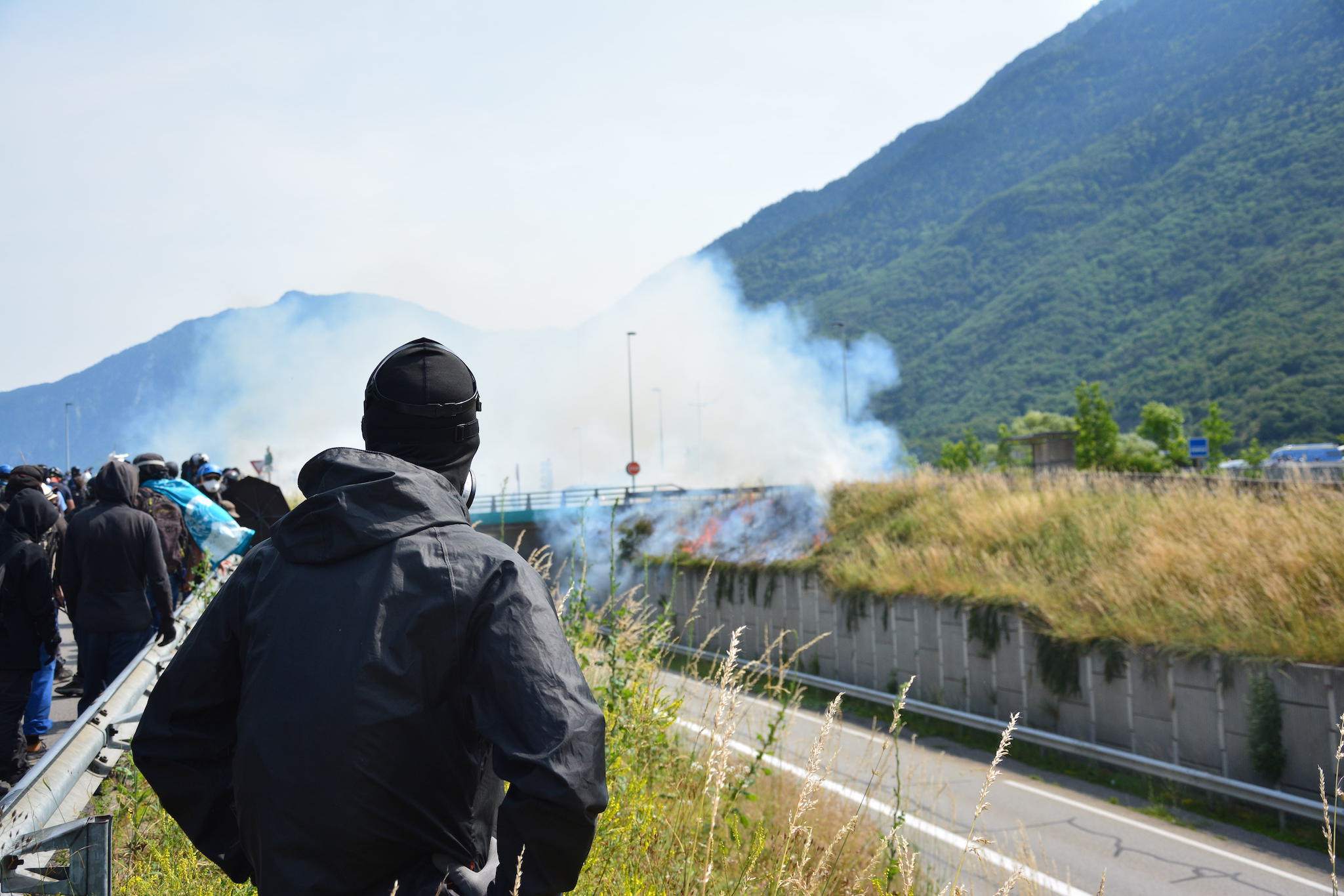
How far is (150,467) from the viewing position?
8430mm

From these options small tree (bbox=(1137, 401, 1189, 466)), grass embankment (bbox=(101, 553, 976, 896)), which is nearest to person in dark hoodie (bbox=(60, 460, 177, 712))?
grass embankment (bbox=(101, 553, 976, 896))

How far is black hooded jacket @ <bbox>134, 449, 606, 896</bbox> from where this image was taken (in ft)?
5.84

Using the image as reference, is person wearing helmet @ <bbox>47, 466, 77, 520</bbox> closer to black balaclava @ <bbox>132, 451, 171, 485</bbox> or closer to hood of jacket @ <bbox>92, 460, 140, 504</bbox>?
black balaclava @ <bbox>132, 451, 171, 485</bbox>

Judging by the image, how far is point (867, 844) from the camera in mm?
5480

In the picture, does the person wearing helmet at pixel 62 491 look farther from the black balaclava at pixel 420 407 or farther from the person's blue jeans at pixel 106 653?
the black balaclava at pixel 420 407

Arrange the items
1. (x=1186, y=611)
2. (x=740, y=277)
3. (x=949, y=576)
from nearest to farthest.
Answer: (x=1186, y=611)
(x=949, y=576)
(x=740, y=277)

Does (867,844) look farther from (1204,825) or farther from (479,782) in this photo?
(1204,825)

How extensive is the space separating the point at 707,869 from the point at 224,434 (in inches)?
2094

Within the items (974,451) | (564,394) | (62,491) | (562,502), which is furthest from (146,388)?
(62,491)

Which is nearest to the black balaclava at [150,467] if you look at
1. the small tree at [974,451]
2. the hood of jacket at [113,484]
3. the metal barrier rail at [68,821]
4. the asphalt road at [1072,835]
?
→ the hood of jacket at [113,484]

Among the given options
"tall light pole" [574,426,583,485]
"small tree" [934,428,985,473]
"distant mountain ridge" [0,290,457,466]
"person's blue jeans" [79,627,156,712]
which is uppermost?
"distant mountain ridge" [0,290,457,466]

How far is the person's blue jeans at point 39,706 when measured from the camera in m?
6.93

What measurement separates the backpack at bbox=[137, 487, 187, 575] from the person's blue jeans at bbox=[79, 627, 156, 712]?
1.59 m

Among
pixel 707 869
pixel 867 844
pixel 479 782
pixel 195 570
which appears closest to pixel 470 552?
pixel 479 782
